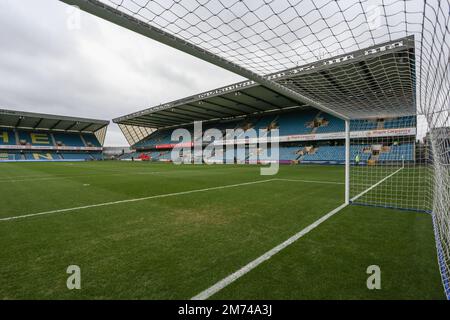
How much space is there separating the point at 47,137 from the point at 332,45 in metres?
58.8

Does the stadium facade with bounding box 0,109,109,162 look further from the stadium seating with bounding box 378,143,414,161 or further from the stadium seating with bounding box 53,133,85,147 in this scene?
the stadium seating with bounding box 378,143,414,161

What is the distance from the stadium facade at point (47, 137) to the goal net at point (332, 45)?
46346 mm

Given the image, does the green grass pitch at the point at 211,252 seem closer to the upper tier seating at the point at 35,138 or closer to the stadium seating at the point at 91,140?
the upper tier seating at the point at 35,138

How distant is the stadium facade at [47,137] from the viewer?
4071 centimetres

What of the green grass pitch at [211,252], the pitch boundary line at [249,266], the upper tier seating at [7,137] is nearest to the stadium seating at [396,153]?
the green grass pitch at [211,252]

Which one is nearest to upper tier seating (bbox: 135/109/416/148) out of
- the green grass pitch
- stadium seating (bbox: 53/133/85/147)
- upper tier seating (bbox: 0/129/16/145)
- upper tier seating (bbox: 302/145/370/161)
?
upper tier seating (bbox: 302/145/370/161)

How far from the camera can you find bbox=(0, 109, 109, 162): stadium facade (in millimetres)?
40713

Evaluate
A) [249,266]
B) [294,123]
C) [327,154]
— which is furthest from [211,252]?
[294,123]

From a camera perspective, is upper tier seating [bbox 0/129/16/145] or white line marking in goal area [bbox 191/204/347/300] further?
upper tier seating [bbox 0/129/16/145]

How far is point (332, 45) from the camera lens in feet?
14.8

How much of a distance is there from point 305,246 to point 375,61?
14.6 ft

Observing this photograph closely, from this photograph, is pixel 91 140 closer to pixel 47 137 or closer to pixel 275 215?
pixel 47 137

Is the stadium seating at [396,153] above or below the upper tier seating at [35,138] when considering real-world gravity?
below

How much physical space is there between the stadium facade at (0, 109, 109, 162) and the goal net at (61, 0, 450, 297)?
46346mm
